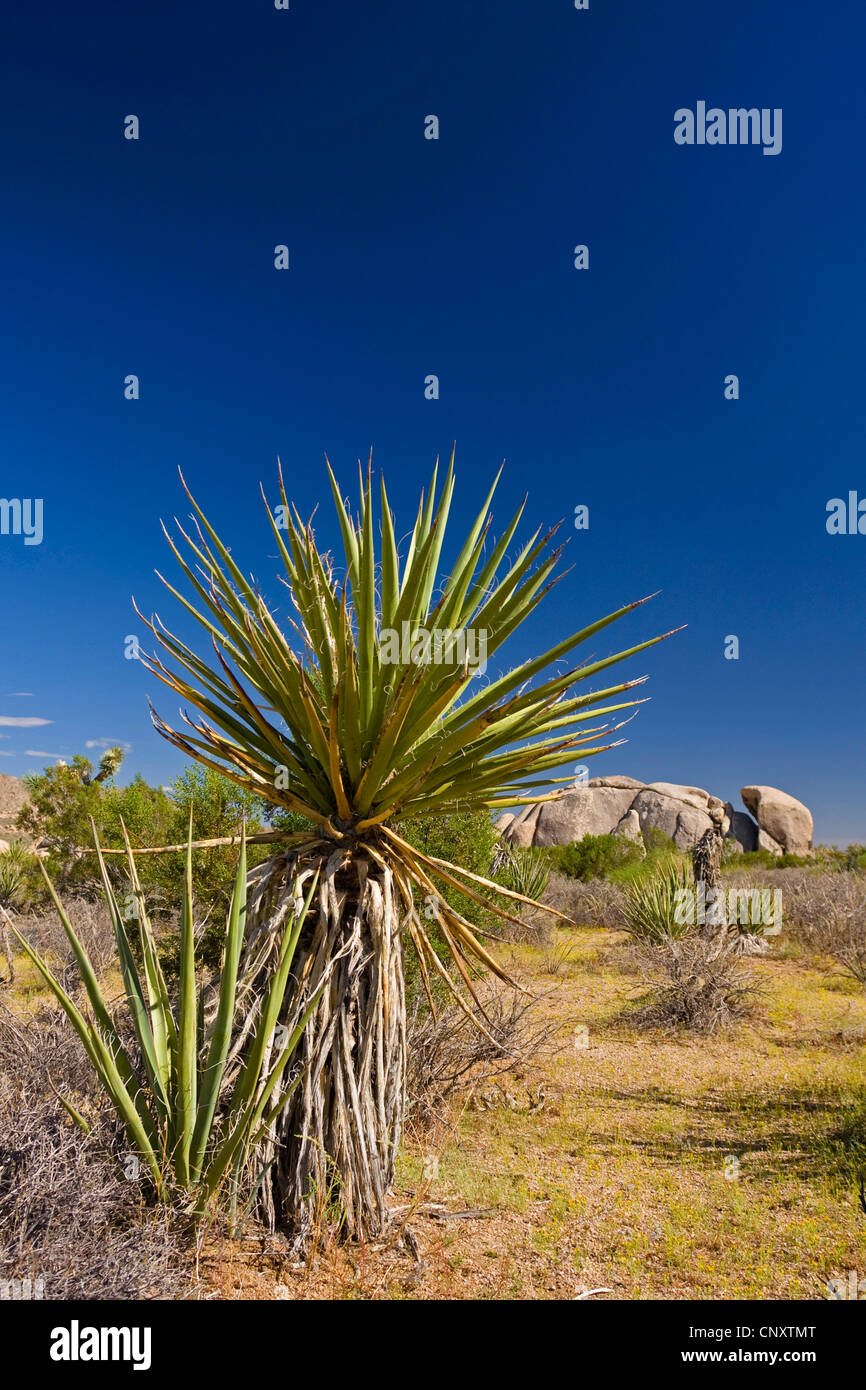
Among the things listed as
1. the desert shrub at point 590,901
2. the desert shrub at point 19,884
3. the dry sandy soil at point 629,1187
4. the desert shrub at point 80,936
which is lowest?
the dry sandy soil at point 629,1187

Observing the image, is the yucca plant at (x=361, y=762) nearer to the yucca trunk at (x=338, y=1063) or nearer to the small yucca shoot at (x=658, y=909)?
the yucca trunk at (x=338, y=1063)

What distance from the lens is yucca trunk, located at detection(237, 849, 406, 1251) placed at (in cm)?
323

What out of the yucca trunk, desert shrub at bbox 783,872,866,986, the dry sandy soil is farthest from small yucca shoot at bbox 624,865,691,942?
the yucca trunk

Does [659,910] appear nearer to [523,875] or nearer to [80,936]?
[523,875]

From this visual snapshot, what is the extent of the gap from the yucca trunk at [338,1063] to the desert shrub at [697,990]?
5277mm

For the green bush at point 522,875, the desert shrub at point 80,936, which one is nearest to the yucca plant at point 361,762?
the desert shrub at point 80,936

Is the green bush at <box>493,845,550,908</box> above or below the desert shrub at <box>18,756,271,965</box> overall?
below

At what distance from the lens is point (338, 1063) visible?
10.7 ft

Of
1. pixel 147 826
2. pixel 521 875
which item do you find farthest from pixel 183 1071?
pixel 521 875

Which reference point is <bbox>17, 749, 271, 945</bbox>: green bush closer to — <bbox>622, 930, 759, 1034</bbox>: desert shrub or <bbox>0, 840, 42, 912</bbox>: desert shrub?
<bbox>0, 840, 42, 912</bbox>: desert shrub

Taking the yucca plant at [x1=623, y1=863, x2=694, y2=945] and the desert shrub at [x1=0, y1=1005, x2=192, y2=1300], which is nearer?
the desert shrub at [x1=0, y1=1005, x2=192, y2=1300]

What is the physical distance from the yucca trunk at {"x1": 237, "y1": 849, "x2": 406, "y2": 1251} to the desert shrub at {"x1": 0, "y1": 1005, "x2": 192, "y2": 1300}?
0.58m

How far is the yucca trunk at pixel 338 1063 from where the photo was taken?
3.23m

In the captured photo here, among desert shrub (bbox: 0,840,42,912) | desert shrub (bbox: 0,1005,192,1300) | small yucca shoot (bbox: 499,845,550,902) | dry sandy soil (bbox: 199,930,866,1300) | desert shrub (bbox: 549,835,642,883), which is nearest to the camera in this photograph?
desert shrub (bbox: 0,1005,192,1300)
